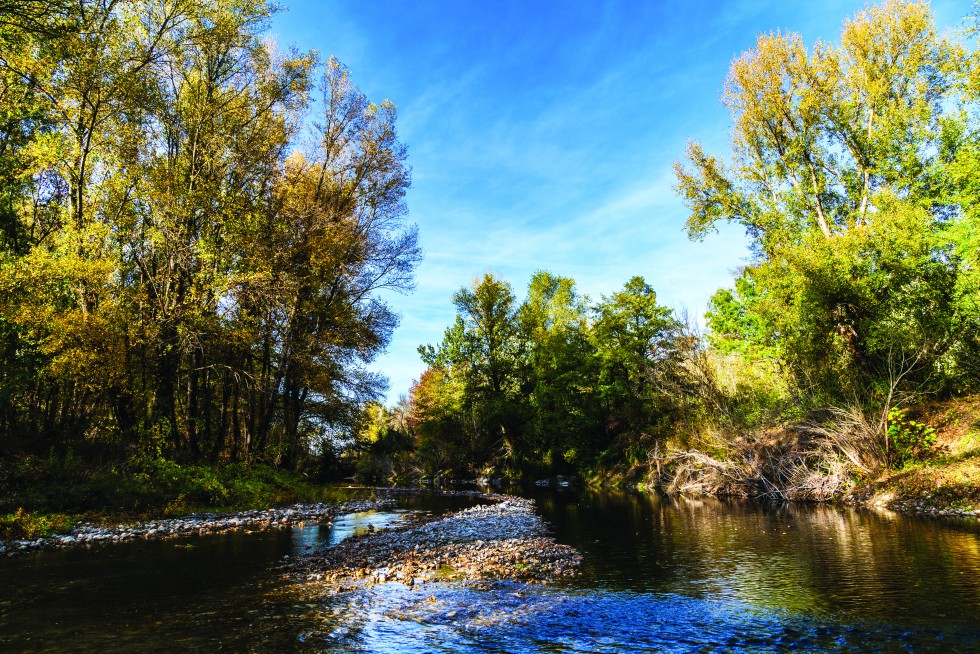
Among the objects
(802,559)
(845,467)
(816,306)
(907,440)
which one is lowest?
(802,559)

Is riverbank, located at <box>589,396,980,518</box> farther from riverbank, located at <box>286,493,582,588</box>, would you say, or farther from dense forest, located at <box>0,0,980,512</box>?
riverbank, located at <box>286,493,582,588</box>

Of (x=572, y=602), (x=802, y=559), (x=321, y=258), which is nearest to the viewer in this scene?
(x=572, y=602)

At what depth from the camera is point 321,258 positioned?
23766mm

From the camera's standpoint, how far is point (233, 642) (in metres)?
6.27

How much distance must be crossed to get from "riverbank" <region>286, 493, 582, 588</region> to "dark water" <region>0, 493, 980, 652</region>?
584mm

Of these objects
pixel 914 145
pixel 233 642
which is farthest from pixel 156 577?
pixel 914 145

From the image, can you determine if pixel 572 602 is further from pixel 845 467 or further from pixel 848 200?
pixel 848 200

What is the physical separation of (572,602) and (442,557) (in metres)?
3.83

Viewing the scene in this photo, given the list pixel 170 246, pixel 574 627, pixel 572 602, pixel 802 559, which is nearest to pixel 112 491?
pixel 170 246

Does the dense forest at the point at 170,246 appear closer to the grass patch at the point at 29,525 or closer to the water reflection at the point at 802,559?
the grass patch at the point at 29,525

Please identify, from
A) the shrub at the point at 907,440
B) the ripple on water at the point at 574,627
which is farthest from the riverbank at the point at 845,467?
the ripple on water at the point at 574,627

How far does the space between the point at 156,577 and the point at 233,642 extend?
4.67 m

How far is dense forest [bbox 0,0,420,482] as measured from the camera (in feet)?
57.9

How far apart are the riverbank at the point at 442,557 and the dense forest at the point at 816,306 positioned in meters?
12.1
